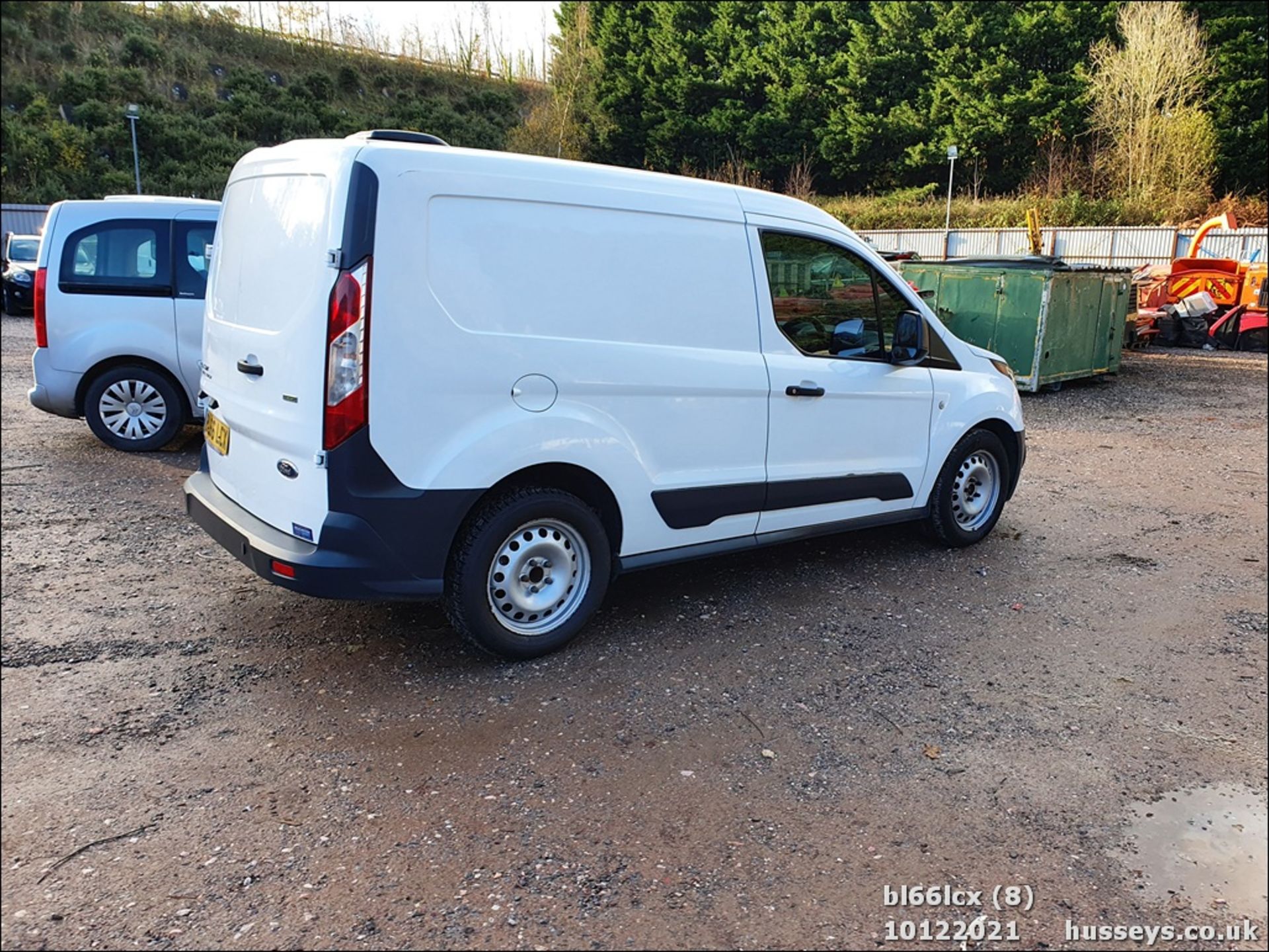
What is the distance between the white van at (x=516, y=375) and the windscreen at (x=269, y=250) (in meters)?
0.02

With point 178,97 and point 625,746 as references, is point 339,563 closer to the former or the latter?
point 625,746

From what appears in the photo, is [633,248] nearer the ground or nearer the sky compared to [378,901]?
nearer the sky

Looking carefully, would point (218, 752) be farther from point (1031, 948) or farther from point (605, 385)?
point (1031, 948)

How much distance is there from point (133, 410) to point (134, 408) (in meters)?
0.02

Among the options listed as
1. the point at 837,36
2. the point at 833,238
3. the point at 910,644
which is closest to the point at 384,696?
the point at 910,644

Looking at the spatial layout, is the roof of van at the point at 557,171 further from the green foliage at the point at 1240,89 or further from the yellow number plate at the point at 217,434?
the green foliage at the point at 1240,89

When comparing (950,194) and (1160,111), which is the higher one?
(1160,111)

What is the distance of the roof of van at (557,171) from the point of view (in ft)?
11.5

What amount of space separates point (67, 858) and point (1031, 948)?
8.74ft

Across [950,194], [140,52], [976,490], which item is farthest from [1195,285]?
[140,52]

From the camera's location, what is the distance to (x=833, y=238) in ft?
16.1

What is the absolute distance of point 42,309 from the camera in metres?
7.30

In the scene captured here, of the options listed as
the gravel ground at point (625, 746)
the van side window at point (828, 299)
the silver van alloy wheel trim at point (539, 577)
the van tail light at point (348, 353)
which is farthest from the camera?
the van side window at point (828, 299)

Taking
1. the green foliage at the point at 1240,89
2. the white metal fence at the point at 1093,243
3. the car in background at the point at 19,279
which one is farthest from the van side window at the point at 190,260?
the green foliage at the point at 1240,89
